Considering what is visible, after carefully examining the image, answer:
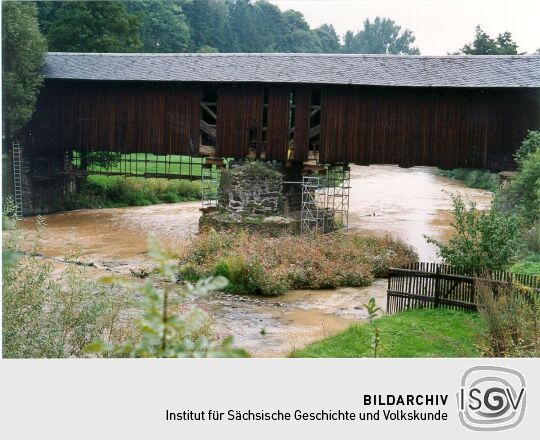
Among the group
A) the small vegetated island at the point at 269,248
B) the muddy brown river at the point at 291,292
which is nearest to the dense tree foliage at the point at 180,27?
the muddy brown river at the point at 291,292

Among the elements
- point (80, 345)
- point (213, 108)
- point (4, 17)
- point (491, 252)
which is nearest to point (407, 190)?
point (213, 108)

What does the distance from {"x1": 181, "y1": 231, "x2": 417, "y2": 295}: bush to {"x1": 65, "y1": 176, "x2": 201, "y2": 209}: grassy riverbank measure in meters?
9.99

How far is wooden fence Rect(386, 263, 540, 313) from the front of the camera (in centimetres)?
988

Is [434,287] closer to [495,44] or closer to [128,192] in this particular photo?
[128,192]

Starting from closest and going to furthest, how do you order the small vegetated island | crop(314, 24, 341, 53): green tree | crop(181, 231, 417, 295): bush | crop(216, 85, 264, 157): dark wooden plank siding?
crop(181, 231, 417, 295): bush
the small vegetated island
crop(216, 85, 264, 157): dark wooden plank siding
crop(314, 24, 341, 53): green tree

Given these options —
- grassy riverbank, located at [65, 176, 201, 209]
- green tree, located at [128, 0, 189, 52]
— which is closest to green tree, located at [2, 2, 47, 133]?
grassy riverbank, located at [65, 176, 201, 209]

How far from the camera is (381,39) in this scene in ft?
206

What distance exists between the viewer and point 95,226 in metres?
20.8

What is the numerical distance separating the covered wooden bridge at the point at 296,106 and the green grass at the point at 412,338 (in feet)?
25.5

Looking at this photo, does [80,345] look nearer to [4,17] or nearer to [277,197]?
[277,197]

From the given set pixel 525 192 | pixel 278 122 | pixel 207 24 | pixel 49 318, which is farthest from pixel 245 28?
pixel 49 318

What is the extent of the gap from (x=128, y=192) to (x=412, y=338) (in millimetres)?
19147

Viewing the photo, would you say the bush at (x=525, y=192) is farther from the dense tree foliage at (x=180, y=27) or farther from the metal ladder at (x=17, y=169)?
the dense tree foliage at (x=180, y=27)
